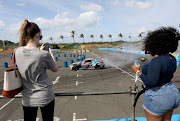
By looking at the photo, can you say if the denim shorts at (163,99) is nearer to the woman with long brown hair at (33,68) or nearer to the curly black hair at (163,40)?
the curly black hair at (163,40)

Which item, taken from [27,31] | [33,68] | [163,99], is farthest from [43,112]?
[163,99]

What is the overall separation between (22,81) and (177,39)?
2212 millimetres

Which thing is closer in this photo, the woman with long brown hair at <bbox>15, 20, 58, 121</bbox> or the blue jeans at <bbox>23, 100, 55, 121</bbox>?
the woman with long brown hair at <bbox>15, 20, 58, 121</bbox>

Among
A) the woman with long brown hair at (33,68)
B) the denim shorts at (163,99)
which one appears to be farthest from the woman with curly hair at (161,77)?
the woman with long brown hair at (33,68)

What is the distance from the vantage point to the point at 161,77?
5.01ft

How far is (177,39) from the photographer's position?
5.39 feet

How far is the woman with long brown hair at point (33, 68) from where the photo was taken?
4.76 feet

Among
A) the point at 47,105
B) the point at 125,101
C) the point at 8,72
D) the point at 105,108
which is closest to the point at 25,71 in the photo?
the point at 8,72

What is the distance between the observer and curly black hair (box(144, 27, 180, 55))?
1.57 metres

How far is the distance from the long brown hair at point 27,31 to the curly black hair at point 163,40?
1.59m

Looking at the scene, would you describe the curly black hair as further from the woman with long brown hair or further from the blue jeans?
the blue jeans

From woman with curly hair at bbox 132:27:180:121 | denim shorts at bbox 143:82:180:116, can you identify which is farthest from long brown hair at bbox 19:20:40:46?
denim shorts at bbox 143:82:180:116

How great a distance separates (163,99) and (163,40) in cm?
78

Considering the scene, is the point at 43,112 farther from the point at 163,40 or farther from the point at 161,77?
the point at 163,40
